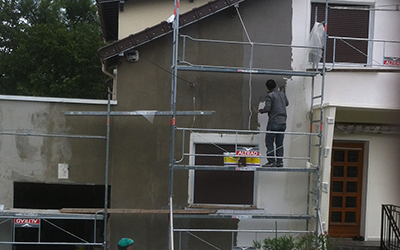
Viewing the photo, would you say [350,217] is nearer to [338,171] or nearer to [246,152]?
[338,171]

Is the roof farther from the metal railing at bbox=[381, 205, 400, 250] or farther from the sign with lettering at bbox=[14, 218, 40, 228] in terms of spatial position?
the metal railing at bbox=[381, 205, 400, 250]

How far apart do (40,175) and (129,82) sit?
2257 mm

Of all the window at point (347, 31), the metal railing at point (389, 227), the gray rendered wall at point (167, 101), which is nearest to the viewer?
the gray rendered wall at point (167, 101)

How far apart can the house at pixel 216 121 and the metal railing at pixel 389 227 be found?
1144mm

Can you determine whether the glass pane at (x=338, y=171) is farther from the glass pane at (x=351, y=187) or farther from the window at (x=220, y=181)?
the window at (x=220, y=181)

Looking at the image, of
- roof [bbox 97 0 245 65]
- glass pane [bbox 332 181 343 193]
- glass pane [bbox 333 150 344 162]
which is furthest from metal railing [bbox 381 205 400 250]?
roof [bbox 97 0 245 65]

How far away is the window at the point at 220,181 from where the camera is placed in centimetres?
764

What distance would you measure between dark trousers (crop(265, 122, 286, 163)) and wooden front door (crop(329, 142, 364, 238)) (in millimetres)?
2125

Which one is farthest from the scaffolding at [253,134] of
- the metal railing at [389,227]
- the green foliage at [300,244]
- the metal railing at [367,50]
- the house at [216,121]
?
the metal railing at [389,227]

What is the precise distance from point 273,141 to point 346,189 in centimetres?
275

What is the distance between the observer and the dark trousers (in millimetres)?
7230

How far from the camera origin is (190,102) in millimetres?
7648

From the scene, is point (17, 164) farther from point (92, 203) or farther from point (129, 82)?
point (92, 203)

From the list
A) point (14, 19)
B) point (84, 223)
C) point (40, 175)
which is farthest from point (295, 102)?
point (14, 19)
